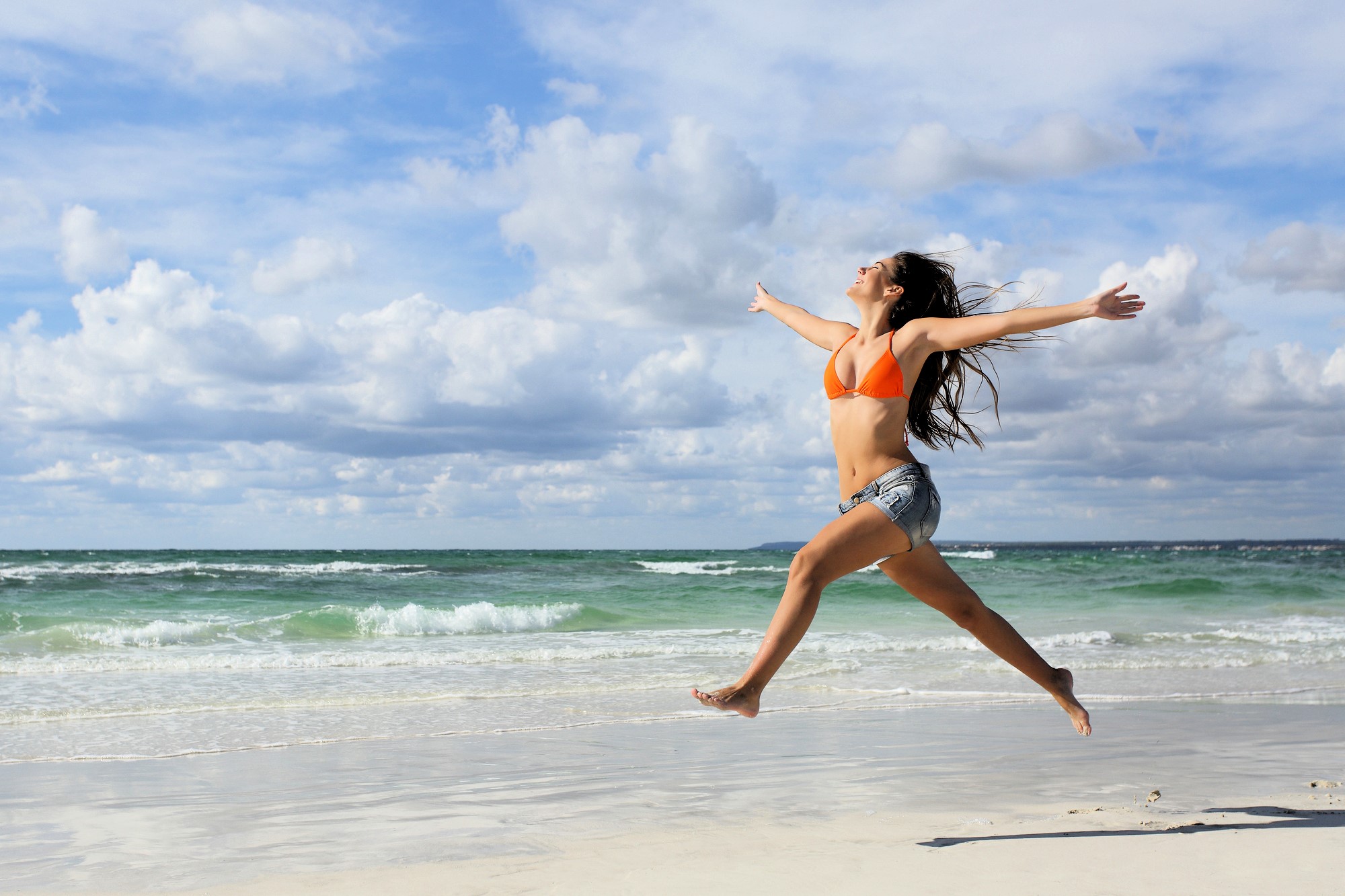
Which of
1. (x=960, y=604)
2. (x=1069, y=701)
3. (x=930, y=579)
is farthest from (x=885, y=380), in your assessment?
(x=1069, y=701)

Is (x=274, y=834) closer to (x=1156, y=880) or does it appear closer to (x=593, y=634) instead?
(x=1156, y=880)

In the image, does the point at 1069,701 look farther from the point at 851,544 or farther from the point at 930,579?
the point at 851,544

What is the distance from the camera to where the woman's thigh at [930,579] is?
4105 mm

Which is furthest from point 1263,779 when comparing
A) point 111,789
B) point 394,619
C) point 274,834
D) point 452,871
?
point 394,619

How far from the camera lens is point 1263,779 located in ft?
17.8

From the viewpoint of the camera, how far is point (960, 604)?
418cm

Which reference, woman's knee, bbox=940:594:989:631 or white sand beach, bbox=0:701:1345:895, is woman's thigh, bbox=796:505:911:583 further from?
white sand beach, bbox=0:701:1345:895

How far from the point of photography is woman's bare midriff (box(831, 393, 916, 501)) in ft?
13.4

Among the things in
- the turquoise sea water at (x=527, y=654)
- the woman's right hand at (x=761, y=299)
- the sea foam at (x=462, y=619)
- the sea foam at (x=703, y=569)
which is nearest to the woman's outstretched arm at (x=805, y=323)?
the woman's right hand at (x=761, y=299)

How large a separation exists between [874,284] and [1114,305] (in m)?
1.05

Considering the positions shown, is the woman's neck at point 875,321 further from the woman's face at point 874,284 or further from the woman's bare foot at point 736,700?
the woman's bare foot at point 736,700

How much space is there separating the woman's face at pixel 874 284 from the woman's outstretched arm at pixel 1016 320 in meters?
0.29

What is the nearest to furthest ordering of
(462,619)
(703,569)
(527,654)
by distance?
1. (527,654)
2. (462,619)
3. (703,569)

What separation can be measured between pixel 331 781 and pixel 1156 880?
13.6 ft
